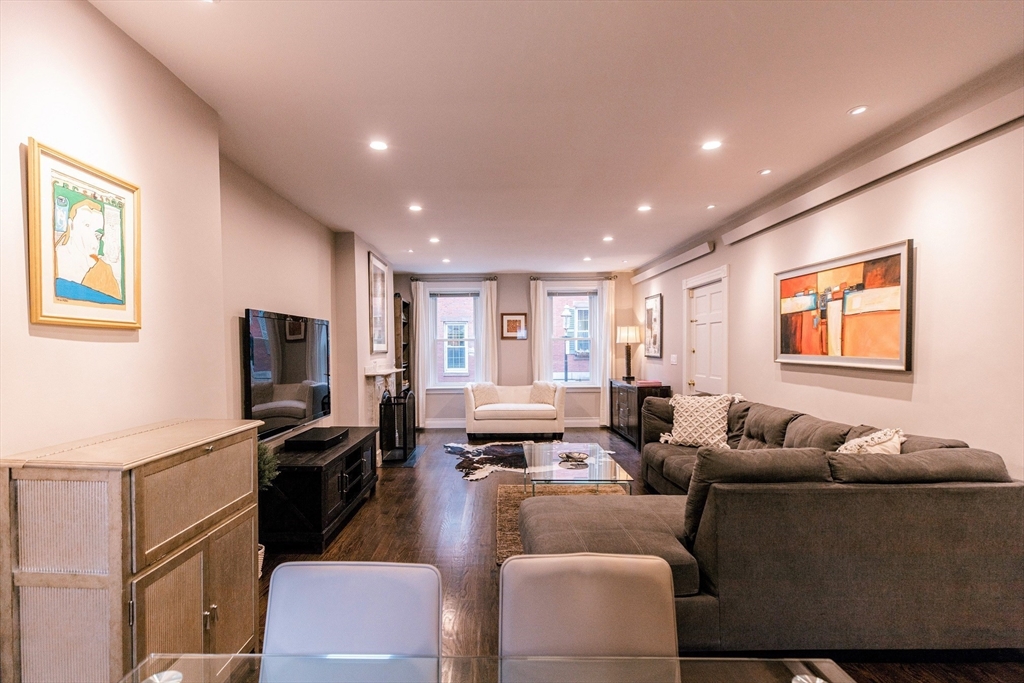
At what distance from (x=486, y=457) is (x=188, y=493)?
4.29 meters

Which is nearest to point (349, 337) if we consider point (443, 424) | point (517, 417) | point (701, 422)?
point (517, 417)

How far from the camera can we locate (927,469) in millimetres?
1878

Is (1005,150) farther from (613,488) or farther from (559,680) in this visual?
(613,488)

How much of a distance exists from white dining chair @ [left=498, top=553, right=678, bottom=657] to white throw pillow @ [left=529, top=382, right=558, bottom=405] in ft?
19.1

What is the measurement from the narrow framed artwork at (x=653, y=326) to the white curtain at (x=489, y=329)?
243 centimetres

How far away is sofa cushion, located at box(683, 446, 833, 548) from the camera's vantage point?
189 centimetres

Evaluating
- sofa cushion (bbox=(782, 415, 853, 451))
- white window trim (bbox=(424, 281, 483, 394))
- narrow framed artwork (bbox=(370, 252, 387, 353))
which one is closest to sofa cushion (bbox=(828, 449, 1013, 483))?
Result: sofa cushion (bbox=(782, 415, 853, 451))

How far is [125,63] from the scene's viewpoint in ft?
5.65

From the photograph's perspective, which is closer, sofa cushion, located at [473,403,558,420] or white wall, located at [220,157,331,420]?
white wall, located at [220,157,331,420]

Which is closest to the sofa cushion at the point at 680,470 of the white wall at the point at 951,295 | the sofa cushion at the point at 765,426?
the sofa cushion at the point at 765,426

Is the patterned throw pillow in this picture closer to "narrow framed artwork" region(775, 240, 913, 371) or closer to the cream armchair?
"narrow framed artwork" region(775, 240, 913, 371)

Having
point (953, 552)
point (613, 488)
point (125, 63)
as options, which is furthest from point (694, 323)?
point (125, 63)

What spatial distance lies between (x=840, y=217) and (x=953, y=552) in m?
2.13

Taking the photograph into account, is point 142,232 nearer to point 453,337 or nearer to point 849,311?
point 849,311
